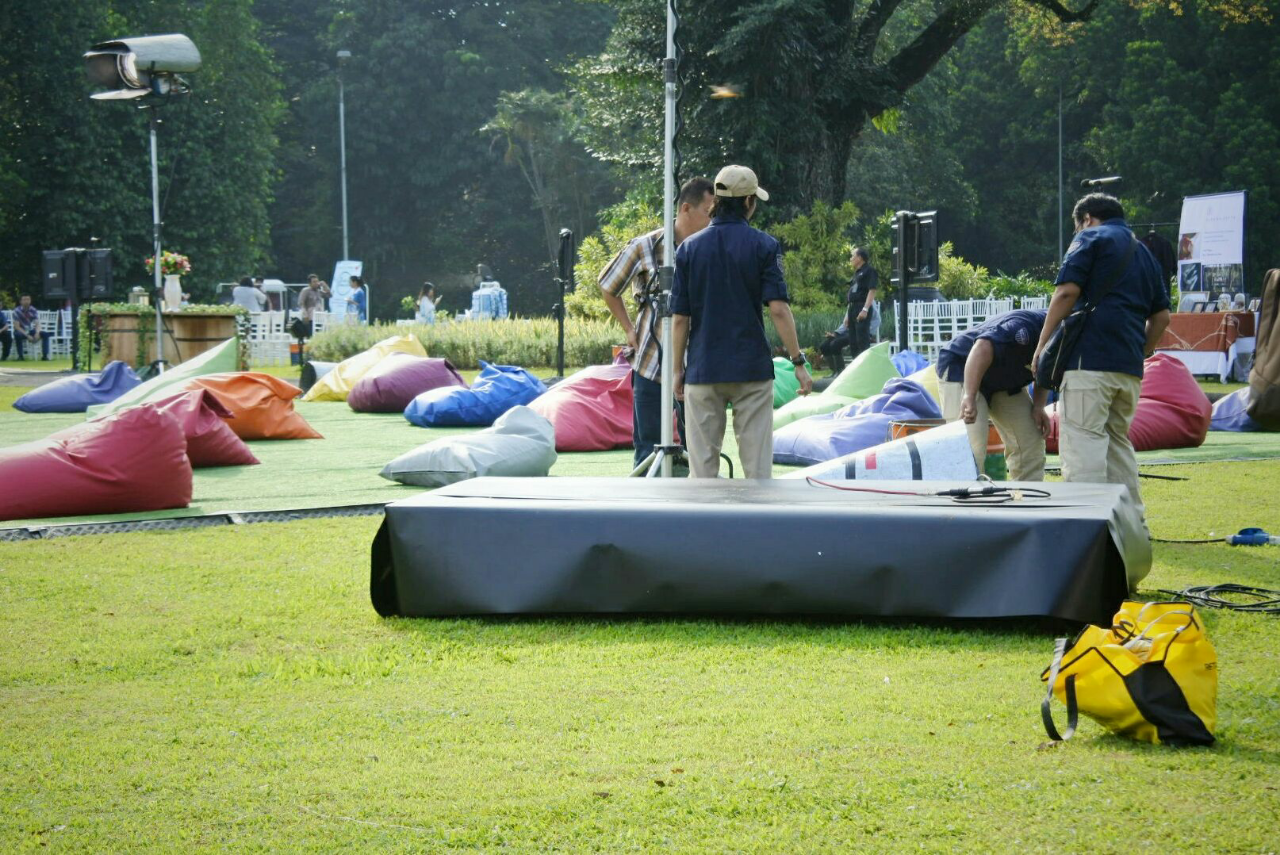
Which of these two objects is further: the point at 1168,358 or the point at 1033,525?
the point at 1168,358

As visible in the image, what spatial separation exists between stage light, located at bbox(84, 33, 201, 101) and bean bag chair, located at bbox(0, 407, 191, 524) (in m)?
6.76

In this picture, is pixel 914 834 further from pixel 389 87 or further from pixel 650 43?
pixel 389 87

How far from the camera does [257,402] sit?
12.8m

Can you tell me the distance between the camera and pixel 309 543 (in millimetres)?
7207

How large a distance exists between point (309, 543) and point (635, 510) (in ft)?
8.65

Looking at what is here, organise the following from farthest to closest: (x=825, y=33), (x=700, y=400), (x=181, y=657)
A: (x=825, y=33), (x=700, y=400), (x=181, y=657)

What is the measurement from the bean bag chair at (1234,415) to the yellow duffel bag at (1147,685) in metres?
10.4

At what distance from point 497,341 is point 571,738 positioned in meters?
21.9

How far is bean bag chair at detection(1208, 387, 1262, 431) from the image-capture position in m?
13.4

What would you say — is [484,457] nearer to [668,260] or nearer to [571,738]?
[668,260]

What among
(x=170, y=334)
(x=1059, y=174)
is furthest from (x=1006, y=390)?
(x=1059, y=174)

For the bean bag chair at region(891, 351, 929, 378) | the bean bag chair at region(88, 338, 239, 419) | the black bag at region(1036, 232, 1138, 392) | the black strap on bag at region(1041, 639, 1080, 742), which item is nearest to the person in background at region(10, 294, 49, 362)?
the bean bag chair at region(88, 338, 239, 419)

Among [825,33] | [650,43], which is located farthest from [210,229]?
[825,33]

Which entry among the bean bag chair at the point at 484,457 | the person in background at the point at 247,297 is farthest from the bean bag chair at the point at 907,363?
the person in background at the point at 247,297
